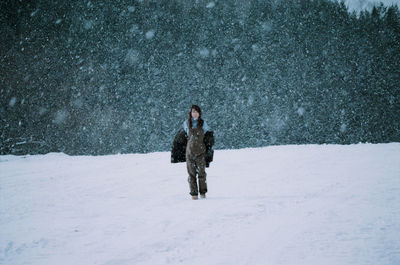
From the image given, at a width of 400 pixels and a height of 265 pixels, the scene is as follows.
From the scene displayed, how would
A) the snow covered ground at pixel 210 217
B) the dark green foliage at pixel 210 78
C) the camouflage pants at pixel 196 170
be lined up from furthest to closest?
the dark green foliage at pixel 210 78, the camouflage pants at pixel 196 170, the snow covered ground at pixel 210 217

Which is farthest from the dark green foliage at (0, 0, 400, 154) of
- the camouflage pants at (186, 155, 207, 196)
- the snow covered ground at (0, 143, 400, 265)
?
the camouflage pants at (186, 155, 207, 196)

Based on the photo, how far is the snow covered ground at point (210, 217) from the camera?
2736 millimetres

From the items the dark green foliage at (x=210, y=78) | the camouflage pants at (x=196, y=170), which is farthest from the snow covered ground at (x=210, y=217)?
the dark green foliage at (x=210, y=78)

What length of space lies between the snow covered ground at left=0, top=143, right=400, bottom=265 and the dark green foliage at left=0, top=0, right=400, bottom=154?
4.36 m

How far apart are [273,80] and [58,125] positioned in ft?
28.6

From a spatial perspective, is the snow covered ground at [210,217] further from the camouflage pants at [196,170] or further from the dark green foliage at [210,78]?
the dark green foliage at [210,78]

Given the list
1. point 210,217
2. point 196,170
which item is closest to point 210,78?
point 196,170

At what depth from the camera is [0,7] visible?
13.4 meters

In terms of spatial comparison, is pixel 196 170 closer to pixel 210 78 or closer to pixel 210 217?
pixel 210 217

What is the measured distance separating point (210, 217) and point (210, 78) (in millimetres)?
9293

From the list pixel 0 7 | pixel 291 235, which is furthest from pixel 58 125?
pixel 291 235

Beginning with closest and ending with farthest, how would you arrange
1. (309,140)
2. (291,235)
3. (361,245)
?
(361,245) < (291,235) < (309,140)

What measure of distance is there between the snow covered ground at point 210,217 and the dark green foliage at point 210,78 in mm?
4358

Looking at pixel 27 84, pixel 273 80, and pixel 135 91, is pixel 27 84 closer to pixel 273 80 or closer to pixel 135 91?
pixel 135 91
